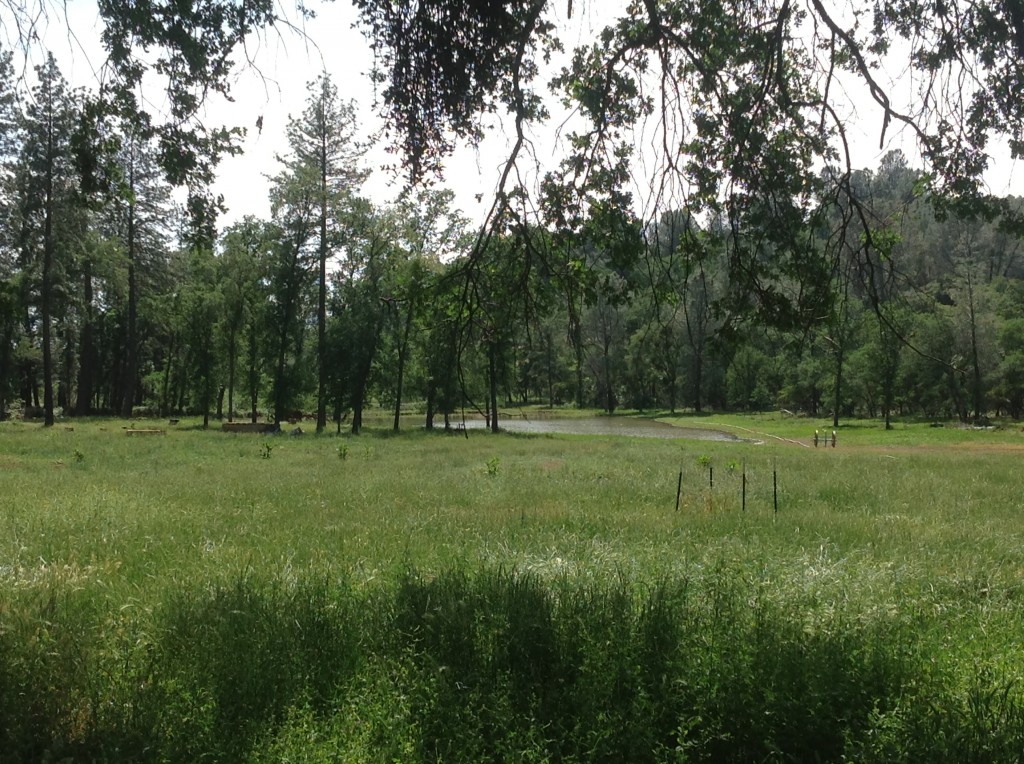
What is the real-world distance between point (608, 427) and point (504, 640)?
4668cm

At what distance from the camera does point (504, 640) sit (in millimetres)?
4738

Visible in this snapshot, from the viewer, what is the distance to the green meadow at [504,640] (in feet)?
12.5

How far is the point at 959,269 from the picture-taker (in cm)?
5591

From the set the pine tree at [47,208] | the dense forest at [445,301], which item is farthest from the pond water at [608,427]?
the pine tree at [47,208]

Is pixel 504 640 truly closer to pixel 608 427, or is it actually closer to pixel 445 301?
pixel 445 301

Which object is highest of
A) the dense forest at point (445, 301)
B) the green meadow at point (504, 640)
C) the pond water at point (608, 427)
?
the dense forest at point (445, 301)

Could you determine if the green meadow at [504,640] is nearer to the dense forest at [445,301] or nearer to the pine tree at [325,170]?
the dense forest at [445,301]

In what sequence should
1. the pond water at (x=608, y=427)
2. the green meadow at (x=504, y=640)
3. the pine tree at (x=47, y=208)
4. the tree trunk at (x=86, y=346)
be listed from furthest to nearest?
the pond water at (x=608, y=427) < the tree trunk at (x=86, y=346) < the pine tree at (x=47, y=208) < the green meadow at (x=504, y=640)

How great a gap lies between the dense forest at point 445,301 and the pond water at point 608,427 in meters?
2.84

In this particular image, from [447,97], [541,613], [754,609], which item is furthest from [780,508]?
[447,97]

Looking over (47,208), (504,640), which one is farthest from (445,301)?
(47,208)

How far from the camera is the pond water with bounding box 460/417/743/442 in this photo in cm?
4413

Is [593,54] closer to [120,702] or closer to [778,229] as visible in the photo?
[778,229]

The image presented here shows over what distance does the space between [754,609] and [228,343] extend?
4818 cm
